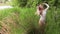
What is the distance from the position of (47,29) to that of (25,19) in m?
0.64

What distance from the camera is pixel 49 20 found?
546 cm

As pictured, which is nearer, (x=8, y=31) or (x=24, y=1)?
(x=8, y=31)

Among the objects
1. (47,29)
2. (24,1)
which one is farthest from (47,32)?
(24,1)

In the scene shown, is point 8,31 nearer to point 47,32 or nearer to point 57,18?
point 47,32

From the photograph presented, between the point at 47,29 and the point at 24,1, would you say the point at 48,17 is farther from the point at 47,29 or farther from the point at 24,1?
the point at 24,1

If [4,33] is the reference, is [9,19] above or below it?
above

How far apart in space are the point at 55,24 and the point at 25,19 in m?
0.81

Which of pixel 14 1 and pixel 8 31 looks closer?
pixel 8 31

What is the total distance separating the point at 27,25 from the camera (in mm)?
5219

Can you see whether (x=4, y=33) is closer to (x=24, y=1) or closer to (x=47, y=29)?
(x=47, y=29)

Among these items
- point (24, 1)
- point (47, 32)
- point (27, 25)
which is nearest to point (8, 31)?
point (27, 25)

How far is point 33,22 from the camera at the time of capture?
5.23 meters

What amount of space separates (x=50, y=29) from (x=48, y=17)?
1.31 feet

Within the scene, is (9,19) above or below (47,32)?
above
